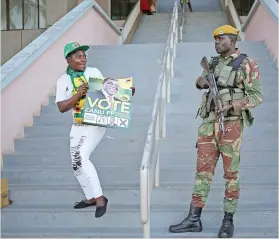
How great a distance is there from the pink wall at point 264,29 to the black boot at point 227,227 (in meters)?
4.19

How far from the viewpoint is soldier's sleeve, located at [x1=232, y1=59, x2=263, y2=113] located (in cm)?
385

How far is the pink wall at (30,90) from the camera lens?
5.85 metres

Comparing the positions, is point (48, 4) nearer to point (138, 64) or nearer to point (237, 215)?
point (138, 64)

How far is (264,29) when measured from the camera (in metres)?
8.66

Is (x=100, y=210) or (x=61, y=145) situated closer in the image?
(x=100, y=210)

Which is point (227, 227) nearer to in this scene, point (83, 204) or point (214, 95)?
point (214, 95)

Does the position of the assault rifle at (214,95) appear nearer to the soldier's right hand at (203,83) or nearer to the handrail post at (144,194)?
the soldier's right hand at (203,83)

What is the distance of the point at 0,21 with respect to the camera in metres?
13.5

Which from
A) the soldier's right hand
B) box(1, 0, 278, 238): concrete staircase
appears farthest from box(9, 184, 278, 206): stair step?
the soldier's right hand

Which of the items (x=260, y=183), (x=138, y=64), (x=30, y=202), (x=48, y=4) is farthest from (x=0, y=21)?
(x=260, y=183)

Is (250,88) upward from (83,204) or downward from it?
upward

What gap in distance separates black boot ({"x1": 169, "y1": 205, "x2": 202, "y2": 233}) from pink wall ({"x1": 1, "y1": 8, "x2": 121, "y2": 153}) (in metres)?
2.56

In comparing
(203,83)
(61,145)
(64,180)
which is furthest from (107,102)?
(61,145)

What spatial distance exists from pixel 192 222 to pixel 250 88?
1165 mm
